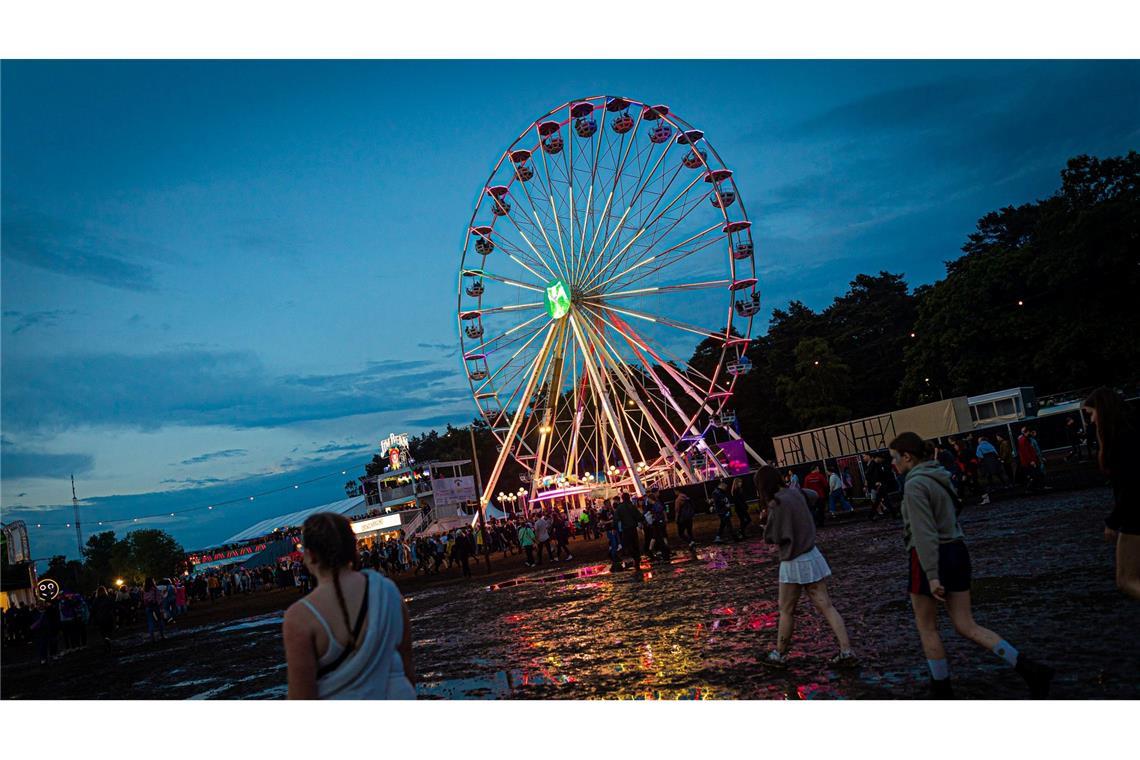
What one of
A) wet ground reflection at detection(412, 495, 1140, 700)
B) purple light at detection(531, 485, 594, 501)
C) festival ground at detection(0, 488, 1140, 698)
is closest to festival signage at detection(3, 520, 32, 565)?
purple light at detection(531, 485, 594, 501)

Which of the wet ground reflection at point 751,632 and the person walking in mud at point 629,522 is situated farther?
the person walking in mud at point 629,522

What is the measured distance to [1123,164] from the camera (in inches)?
1592

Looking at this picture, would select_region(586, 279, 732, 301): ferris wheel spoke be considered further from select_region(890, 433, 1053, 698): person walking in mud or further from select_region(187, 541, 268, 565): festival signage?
select_region(187, 541, 268, 565): festival signage

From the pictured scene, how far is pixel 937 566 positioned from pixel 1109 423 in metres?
1.75

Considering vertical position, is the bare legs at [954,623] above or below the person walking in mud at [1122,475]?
below

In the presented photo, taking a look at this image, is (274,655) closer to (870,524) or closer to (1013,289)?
(870,524)

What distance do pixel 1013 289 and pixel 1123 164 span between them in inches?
302

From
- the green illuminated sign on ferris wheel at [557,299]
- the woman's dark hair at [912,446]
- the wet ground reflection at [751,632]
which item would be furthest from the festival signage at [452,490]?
Result: the woman's dark hair at [912,446]

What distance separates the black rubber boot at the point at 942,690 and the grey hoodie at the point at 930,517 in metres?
0.78

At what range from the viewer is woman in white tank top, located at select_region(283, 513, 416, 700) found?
335 centimetres

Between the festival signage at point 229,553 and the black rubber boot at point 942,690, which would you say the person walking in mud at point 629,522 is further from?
the festival signage at point 229,553

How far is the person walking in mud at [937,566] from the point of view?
546cm

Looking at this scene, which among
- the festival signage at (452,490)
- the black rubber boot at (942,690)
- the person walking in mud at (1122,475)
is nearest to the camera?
the black rubber boot at (942,690)

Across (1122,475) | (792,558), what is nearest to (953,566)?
(1122,475)
